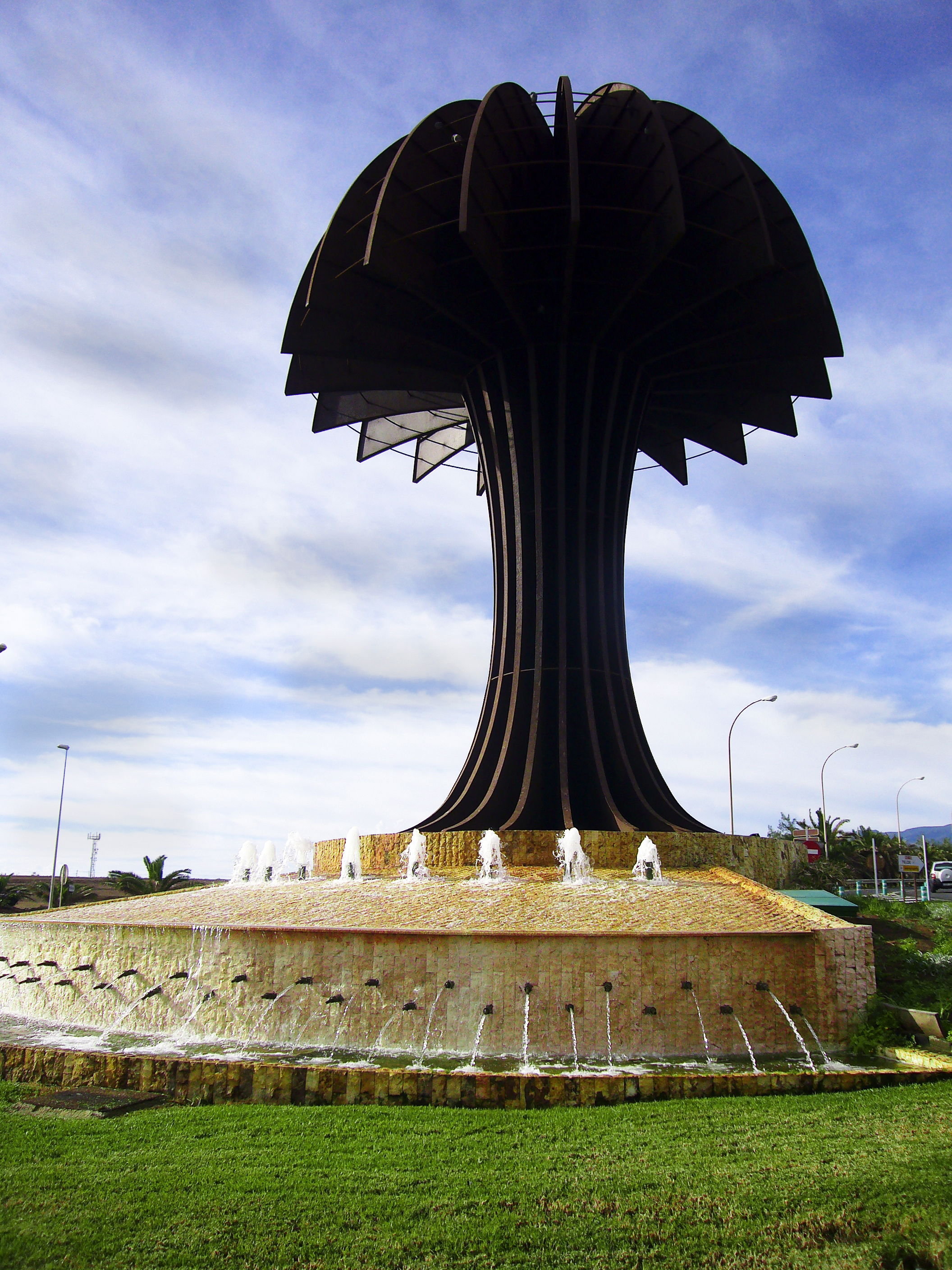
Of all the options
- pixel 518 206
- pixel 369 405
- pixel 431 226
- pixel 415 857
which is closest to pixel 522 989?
pixel 415 857

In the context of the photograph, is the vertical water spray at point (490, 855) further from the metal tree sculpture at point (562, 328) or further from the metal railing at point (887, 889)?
the metal railing at point (887, 889)

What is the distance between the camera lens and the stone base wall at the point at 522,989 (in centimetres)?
995

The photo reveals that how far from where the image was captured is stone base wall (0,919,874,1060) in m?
9.95

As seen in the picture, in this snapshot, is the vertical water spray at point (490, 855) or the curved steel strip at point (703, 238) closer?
the vertical water spray at point (490, 855)

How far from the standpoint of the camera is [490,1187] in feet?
19.5

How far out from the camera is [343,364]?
2194 centimetres

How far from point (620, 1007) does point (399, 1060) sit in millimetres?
2317

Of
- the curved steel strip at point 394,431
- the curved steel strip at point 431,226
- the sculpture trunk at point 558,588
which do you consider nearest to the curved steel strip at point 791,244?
the sculpture trunk at point 558,588

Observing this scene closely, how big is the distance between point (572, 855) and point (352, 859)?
3856mm

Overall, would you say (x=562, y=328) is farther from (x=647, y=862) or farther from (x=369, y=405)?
(x=647, y=862)

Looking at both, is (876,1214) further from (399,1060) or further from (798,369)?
(798,369)

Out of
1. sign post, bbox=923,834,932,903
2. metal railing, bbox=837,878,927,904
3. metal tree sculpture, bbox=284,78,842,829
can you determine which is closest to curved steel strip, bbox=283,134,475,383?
metal tree sculpture, bbox=284,78,842,829

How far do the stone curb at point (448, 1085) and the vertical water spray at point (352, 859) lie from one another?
7.31m

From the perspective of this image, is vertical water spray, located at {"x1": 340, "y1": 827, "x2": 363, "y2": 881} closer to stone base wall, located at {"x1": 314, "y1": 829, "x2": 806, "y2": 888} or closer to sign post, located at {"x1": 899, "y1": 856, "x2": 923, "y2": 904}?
stone base wall, located at {"x1": 314, "y1": 829, "x2": 806, "y2": 888}
